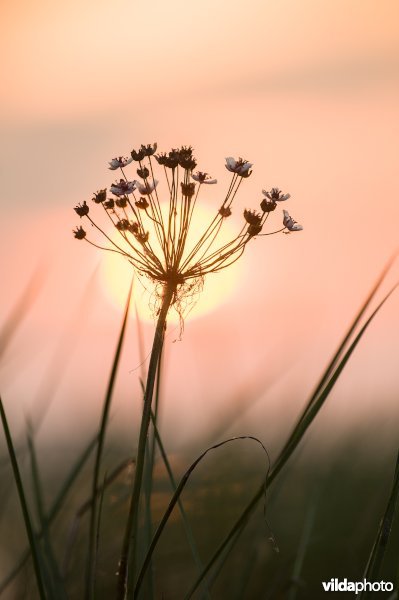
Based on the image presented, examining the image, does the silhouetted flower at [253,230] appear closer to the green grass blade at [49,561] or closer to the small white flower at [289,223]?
the small white flower at [289,223]

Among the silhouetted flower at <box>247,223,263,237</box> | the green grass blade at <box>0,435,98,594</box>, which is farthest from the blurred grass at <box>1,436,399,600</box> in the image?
the silhouetted flower at <box>247,223,263,237</box>

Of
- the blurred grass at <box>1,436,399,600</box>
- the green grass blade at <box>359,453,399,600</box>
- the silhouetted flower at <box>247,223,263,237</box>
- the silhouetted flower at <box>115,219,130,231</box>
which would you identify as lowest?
the blurred grass at <box>1,436,399,600</box>

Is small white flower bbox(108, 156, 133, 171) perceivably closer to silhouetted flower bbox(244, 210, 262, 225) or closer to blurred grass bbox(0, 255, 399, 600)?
silhouetted flower bbox(244, 210, 262, 225)

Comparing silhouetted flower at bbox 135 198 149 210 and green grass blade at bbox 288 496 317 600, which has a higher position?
silhouetted flower at bbox 135 198 149 210

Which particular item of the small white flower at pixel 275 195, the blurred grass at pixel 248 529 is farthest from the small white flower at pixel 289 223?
the blurred grass at pixel 248 529

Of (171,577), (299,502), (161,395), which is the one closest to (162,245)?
(161,395)

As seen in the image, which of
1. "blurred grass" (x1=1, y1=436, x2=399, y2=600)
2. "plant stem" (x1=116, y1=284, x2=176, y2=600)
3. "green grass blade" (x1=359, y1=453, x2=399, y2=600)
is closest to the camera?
"plant stem" (x1=116, y1=284, x2=176, y2=600)

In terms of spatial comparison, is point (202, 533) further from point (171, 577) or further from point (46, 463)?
point (46, 463)
